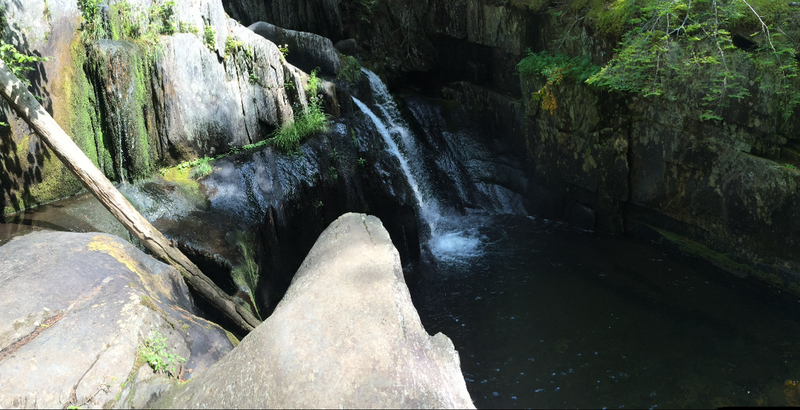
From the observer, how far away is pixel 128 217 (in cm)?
Result: 571

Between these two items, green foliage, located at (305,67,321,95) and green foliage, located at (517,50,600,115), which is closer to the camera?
green foliage, located at (517,50,600,115)

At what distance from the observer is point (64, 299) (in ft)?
12.7

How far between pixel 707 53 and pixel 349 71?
5681mm

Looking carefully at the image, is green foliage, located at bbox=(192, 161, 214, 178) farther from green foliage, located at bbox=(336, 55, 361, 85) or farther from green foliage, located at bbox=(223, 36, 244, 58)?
green foliage, located at bbox=(336, 55, 361, 85)

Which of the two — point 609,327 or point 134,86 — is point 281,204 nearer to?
point 134,86

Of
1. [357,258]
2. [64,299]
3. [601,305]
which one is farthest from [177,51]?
[601,305]

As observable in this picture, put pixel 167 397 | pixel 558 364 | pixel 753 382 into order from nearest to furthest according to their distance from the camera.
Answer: pixel 167 397
pixel 753 382
pixel 558 364

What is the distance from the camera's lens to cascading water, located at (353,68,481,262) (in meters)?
8.59

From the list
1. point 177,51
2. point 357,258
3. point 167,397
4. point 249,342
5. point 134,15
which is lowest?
point 167,397

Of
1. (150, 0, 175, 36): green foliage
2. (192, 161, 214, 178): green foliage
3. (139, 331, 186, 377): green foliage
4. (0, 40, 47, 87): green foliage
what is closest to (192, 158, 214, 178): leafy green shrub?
(192, 161, 214, 178): green foliage

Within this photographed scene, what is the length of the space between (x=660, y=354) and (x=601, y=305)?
40.3 inches

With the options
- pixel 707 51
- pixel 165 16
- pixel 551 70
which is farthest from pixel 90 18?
pixel 707 51

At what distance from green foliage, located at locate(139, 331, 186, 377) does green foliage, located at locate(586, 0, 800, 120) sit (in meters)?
6.21

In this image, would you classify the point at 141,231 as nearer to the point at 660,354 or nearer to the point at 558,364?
the point at 558,364
